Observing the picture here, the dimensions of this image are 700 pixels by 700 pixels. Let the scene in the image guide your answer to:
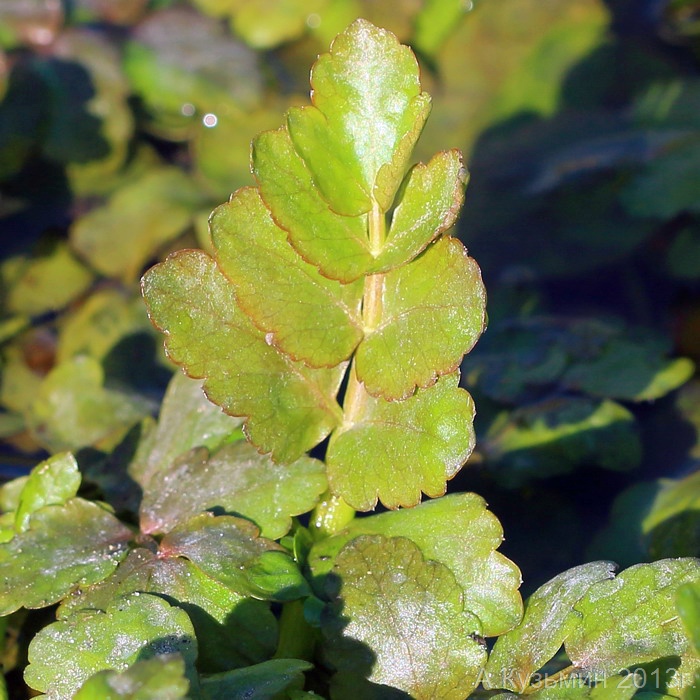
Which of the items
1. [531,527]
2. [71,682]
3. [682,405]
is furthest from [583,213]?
[71,682]

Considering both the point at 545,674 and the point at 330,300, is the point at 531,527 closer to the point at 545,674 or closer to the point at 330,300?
the point at 545,674

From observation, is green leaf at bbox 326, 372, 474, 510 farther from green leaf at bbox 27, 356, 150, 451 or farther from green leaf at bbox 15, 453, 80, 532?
green leaf at bbox 27, 356, 150, 451

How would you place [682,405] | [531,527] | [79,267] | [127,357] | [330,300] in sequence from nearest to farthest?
[330,300] < [531,527] < [682,405] < [127,357] < [79,267]

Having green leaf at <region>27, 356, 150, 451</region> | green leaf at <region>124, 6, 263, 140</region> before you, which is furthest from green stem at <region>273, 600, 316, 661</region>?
green leaf at <region>124, 6, 263, 140</region>

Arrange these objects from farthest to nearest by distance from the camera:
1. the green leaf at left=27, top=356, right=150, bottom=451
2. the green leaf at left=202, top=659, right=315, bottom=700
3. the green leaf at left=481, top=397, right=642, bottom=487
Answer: the green leaf at left=27, top=356, right=150, bottom=451 → the green leaf at left=481, top=397, right=642, bottom=487 → the green leaf at left=202, top=659, right=315, bottom=700

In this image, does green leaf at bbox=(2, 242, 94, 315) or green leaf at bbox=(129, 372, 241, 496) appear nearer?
green leaf at bbox=(129, 372, 241, 496)
